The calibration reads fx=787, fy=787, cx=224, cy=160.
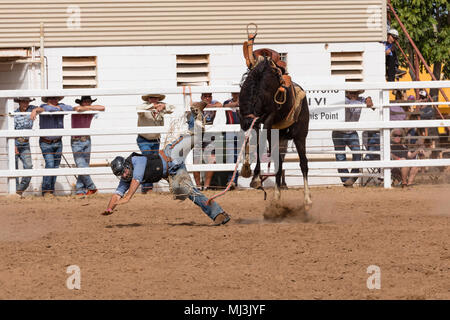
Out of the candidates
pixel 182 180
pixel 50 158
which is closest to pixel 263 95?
pixel 182 180

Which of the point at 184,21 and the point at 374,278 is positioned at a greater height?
the point at 184,21

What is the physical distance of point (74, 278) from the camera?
605 centimetres

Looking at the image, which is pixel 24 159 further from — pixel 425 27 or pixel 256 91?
pixel 425 27

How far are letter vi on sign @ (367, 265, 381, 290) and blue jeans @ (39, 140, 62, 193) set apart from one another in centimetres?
836

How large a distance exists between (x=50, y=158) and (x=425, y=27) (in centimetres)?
1444

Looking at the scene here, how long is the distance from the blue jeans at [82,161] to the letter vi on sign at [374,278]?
7.97 m

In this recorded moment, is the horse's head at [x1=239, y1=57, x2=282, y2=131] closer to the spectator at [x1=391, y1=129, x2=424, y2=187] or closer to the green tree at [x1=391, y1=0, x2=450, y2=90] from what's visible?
the spectator at [x1=391, y1=129, x2=424, y2=187]

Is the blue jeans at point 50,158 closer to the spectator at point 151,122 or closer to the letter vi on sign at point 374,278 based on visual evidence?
the spectator at point 151,122

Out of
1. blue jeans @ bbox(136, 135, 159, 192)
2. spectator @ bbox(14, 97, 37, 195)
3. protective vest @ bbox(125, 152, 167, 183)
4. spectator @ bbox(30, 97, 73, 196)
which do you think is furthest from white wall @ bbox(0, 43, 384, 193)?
protective vest @ bbox(125, 152, 167, 183)

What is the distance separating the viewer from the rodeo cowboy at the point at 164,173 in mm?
8672

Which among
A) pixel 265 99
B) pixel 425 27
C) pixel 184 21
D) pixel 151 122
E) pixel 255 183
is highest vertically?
pixel 425 27

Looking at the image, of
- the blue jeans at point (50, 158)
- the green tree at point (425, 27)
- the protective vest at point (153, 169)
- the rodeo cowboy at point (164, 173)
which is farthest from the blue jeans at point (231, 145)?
the green tree at point (425, 27)

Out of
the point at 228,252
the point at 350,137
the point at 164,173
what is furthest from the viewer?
the point at 350,137

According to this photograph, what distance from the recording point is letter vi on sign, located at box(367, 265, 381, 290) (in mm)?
5676
